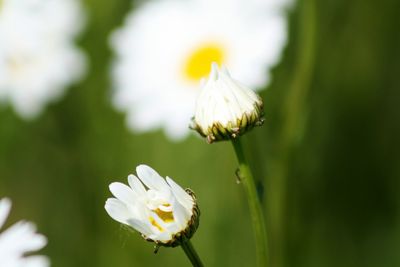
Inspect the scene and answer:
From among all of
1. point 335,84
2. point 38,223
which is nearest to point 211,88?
point 335,84

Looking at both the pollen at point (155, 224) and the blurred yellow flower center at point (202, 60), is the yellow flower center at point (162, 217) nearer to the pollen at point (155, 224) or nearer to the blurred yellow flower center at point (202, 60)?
the pollen at point (155, 224)

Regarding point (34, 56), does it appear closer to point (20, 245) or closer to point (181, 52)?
point (181, 52)

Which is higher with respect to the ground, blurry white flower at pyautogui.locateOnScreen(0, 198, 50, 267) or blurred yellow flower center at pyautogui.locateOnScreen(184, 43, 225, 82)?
blurred yellow flower center at pyautogui.locateOnScreen(184, 43, 225, 82)

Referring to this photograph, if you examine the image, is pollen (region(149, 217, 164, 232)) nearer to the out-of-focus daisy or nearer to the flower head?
the flower head

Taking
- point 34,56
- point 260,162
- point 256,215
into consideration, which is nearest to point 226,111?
point 256,215

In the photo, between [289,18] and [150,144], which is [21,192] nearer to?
[150,144]

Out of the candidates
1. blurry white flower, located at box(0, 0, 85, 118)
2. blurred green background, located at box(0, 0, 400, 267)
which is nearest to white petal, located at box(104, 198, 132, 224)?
blurred green background, located at box(0, 0, 400, 267)
